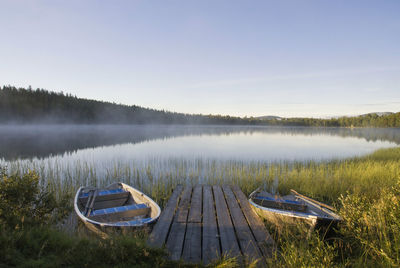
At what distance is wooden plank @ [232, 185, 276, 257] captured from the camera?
371cm

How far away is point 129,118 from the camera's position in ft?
387

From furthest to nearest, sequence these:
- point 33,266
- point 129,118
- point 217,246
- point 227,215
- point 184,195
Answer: point 129,118 → point 184,195 → point 227,215 → point 217,246 → point 33,266

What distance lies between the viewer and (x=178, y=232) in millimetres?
4254

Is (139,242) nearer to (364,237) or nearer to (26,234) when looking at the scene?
(26,234)

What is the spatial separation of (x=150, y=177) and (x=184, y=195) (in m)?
5.04

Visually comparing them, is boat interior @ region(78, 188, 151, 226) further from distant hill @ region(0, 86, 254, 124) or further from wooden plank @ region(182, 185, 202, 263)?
distant hill @ region(0, 86, 254, 124)

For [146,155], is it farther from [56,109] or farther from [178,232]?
[56,109]

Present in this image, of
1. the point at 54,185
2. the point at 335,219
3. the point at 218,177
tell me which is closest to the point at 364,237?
the point at 335,219

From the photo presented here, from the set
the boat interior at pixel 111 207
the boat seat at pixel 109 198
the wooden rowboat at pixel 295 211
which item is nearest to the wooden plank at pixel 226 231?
the wooden rowboat at pixel 295 211

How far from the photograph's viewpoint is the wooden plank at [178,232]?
3584 mm

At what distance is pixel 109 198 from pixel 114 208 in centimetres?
146

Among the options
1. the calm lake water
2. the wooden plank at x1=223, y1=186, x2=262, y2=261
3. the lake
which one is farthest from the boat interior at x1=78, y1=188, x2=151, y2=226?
the calm lake water

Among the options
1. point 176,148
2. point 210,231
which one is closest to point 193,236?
point 210,231

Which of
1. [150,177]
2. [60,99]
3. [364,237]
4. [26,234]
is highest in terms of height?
[60,99]
